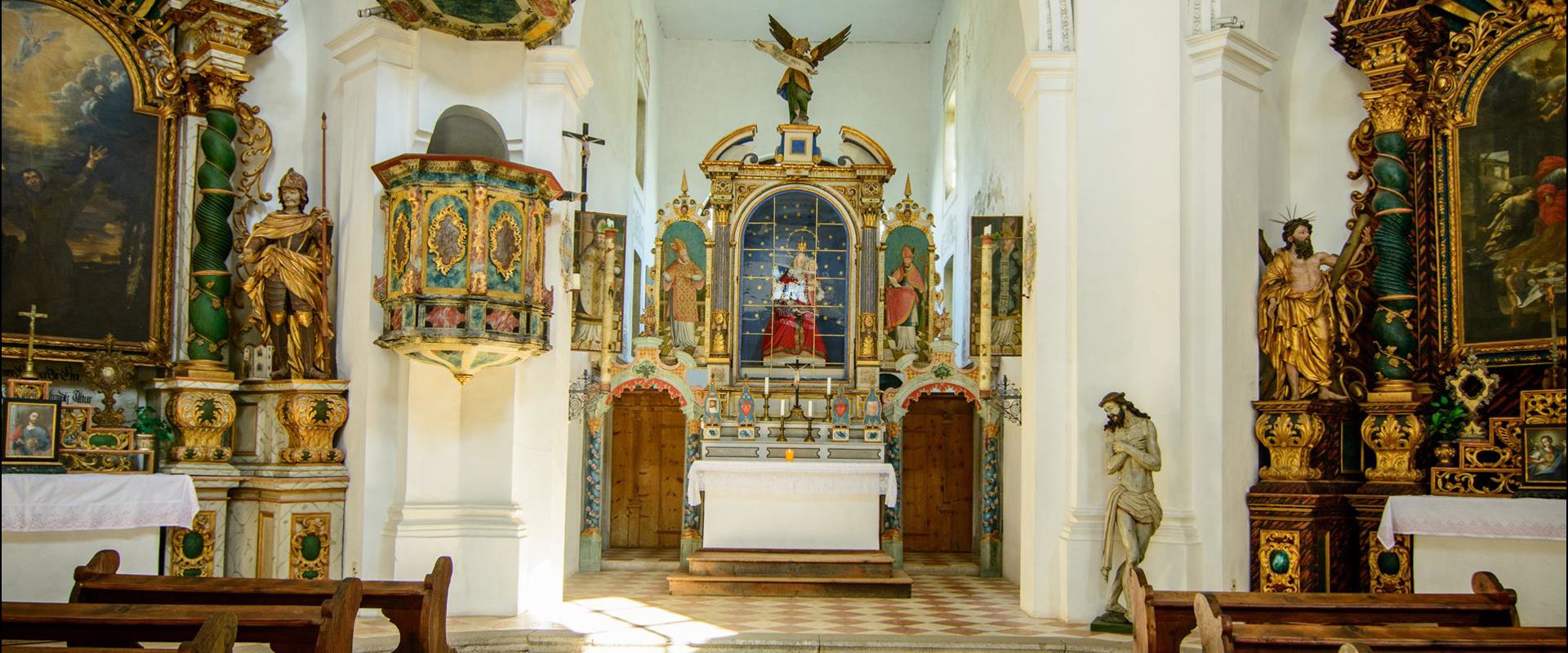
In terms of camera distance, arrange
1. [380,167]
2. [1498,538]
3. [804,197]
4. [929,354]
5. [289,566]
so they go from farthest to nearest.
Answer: [804,197] → [929,354] → [289,566] → [380,167] → [1498,538]

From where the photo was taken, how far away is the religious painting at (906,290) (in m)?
14.0

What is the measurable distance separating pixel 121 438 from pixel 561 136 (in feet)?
12.5

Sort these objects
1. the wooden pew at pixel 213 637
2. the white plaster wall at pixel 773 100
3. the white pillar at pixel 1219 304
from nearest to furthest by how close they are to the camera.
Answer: the wooden pew at pixel 213 637, the white pillar at pixel 1219 304, the white plaster wall at pixel 773 100

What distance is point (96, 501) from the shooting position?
8.22m

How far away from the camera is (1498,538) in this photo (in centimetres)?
814

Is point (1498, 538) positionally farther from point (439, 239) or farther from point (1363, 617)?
point (439, 239)

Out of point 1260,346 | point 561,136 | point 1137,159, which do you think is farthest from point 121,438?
point 1260,346

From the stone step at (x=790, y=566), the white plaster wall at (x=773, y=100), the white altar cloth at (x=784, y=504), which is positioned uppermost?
the white plaster wall at (x=773, y=100)

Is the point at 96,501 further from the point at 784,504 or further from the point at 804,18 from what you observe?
the point at 804,18

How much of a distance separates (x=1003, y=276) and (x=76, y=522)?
694 cm

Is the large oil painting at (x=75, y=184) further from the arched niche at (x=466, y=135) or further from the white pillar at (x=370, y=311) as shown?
the arched niche at (x=466, y=135)

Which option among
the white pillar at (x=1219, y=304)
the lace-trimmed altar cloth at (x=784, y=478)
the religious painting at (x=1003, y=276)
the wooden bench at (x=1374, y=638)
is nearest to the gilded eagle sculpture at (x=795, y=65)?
the lace-trimmed altar cloth at (x=784, y=478)

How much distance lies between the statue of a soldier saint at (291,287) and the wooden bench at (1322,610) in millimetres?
6171

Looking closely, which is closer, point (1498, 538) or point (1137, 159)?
point (1498, 538)
